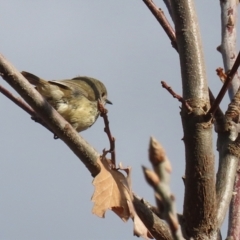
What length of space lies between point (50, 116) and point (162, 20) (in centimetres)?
101

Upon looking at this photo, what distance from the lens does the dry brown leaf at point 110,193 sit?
8.45 ft

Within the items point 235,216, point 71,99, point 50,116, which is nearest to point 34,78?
point 71,99

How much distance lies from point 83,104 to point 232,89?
308 centimetres

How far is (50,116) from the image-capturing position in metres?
2.21

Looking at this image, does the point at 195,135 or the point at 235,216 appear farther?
the point at 235,216

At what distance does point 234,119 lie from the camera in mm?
2852

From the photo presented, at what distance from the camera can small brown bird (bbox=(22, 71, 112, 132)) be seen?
6195 millimetres

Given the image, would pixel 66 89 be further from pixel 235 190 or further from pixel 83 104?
pixel 235 190

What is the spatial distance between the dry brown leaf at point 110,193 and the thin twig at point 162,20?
2.36ft

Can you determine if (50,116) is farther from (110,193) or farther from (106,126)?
(110,193)

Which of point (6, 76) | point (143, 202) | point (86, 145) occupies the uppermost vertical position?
point (6, 76)

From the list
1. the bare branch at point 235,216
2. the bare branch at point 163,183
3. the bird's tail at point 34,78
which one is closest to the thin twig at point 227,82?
the bare branch at point 235,216

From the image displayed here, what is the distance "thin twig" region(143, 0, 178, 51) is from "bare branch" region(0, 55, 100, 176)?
801mm

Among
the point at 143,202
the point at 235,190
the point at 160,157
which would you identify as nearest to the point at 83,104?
the point at 235,190
